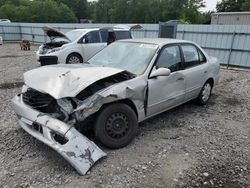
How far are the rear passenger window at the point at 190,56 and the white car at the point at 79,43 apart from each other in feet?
15.9

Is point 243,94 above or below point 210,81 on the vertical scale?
below

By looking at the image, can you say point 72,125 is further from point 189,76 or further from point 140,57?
point 189,76

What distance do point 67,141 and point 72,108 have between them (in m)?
0.47

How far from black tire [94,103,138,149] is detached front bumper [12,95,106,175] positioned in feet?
0.90

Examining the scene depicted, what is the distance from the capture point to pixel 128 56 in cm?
445

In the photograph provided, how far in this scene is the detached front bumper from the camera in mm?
3039

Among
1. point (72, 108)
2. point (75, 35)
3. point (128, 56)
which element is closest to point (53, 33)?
point (75, 35)

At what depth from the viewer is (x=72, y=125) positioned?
3.27 metres

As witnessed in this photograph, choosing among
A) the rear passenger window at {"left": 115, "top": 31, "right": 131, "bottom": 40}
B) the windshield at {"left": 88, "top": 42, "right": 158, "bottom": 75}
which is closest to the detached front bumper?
the windshield at {"left": 88, "top": 42, "right": 158, "bottom": 75}

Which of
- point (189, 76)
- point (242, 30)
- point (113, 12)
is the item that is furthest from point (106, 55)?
point (113, 12)

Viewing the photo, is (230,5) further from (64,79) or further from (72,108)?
(72,108)

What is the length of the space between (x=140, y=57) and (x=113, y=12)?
62.7 m

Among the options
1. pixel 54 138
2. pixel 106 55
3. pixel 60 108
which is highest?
pixel 106 55

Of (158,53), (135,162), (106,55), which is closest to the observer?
(135,162)
